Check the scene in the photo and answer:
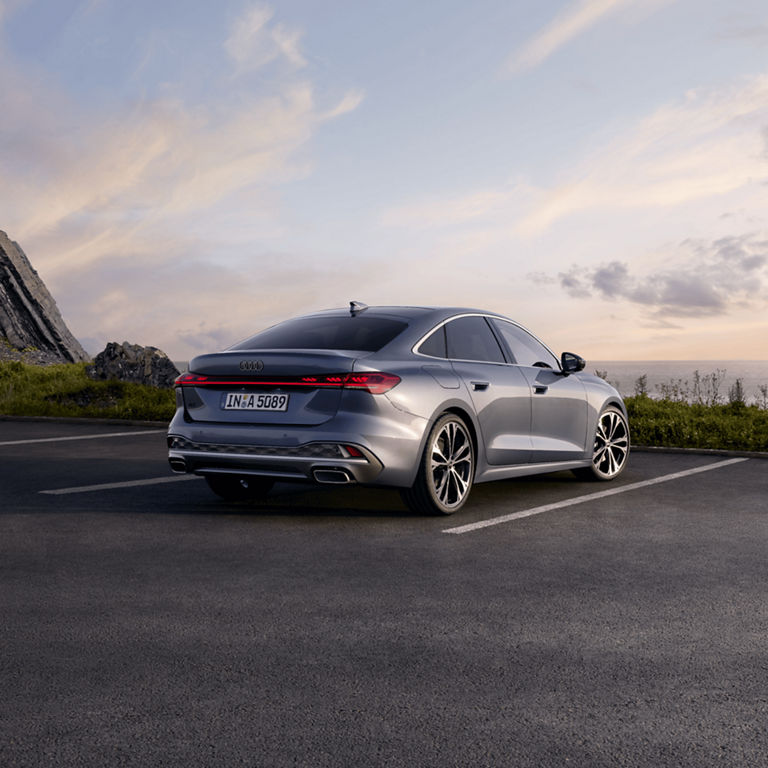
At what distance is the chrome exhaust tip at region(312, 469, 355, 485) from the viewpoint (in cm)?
659

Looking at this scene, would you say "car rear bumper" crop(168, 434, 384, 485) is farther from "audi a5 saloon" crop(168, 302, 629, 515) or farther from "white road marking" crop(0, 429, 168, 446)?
"white road marking" crop(0, 429, 168, 446)

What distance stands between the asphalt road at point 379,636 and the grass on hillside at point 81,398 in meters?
10.4

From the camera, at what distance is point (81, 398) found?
19625 mm

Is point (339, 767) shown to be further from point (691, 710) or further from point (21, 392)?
point (21, 392)

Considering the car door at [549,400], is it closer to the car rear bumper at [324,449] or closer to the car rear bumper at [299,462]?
the car rear bumper at [324,449]

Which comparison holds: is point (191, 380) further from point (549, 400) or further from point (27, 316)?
point (27, 316)

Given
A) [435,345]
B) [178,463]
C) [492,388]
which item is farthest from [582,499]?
[178,463]

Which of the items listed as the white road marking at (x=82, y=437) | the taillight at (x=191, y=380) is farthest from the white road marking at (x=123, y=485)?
the white road marking at (x=82, y=437)

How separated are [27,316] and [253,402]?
29.5m

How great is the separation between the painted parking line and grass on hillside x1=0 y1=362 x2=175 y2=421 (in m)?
10.2

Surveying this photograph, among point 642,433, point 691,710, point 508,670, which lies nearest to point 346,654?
point 508,670

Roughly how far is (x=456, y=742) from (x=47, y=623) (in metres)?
2.21

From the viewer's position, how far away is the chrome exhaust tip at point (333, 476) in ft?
21.6

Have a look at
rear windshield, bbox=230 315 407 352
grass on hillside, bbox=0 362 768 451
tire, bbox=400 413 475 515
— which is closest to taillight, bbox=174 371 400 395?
rear windshield, bbox=230 315 407 352
